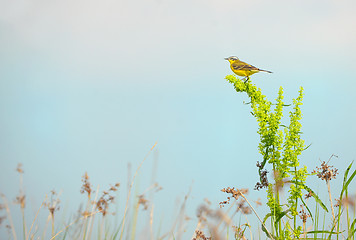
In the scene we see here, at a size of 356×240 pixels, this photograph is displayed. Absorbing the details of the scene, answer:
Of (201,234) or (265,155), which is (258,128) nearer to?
(265,155)

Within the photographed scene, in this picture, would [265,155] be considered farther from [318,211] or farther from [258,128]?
[318,211]

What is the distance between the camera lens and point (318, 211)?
4.73m

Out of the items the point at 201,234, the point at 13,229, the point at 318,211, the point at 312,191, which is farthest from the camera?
the point at 318,211

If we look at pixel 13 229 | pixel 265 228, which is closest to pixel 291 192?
pixel 265 228

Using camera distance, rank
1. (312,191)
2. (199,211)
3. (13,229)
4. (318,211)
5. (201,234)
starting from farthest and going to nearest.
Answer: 1. (318,211)
2. (312,191)
3. (201,234)
4. (13,229)
5. (199,211)

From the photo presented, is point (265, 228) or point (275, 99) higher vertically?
point (275, 99)

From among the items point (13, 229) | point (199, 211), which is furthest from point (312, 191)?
point (13, 229)

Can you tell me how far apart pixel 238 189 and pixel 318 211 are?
139cm

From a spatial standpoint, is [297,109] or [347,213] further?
[297,109]

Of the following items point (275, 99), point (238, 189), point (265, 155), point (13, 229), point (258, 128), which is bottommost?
point (13, 229)

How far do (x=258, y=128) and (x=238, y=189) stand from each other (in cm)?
100

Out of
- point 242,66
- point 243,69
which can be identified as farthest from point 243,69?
point 242,66

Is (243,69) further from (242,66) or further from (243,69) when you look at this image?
(242,66)

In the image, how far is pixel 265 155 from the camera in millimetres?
4566
